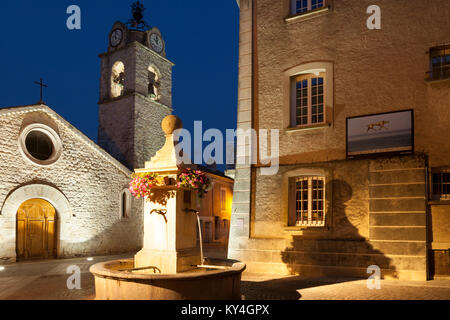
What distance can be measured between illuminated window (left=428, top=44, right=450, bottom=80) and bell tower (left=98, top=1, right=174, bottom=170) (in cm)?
1694

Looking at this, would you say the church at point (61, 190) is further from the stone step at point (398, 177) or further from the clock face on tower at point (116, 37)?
the stone step at point (398, 177)

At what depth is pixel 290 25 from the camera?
11.6 m

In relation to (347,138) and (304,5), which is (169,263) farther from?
(304,5)

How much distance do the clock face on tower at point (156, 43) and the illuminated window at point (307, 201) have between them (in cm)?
1858

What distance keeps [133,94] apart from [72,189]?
8.81m

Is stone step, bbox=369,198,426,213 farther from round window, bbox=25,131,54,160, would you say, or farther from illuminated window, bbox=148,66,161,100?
illuminated window, bbox=148,66,161,100

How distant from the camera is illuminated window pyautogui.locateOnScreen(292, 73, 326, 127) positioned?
1115 cm

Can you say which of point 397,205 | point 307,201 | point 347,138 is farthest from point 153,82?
point 397,205

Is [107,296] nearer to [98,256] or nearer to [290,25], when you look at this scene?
[290,25]

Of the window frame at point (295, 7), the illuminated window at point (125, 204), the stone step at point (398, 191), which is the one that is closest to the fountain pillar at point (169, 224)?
the stone step at point (398, 191)

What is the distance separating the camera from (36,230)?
1557cm

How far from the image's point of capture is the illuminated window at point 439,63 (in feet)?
31.6

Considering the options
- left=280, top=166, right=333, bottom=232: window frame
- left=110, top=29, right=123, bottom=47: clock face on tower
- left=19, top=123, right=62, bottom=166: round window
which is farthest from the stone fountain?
left=110, top=29, right=123, bottom=47: clock face on tower
